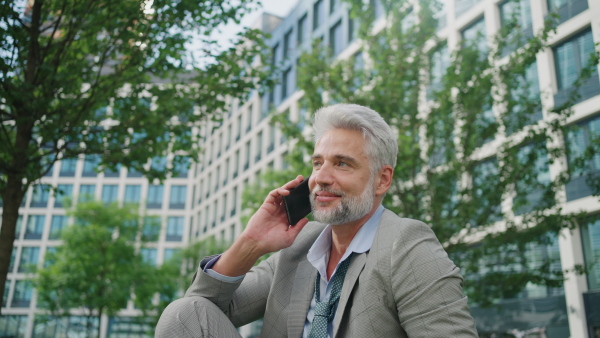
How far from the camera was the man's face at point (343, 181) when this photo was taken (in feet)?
10.0

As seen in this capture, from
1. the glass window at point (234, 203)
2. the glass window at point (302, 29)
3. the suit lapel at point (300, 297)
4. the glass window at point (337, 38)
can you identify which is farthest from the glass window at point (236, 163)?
the suit lapel at point (300, 297)

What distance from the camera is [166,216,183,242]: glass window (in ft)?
209

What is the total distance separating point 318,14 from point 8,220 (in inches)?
1337

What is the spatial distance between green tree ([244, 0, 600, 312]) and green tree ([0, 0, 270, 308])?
178 inches

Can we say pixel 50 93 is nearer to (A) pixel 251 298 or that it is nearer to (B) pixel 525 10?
(A) pixel 251 298

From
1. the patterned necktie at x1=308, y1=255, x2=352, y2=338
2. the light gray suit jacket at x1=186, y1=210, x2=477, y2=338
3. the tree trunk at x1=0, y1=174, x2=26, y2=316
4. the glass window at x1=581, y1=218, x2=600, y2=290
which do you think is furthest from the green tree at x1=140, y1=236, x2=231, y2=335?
the patterned necktie at x1=308, y1=255, x2=352, y2=338

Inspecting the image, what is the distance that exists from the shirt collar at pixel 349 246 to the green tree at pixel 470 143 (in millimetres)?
9554

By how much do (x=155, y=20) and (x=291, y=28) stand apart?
116ft

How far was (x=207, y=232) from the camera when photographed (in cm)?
5525

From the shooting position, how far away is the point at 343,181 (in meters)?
3.07

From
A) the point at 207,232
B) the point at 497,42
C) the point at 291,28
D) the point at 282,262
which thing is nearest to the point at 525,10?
the point at 497,42

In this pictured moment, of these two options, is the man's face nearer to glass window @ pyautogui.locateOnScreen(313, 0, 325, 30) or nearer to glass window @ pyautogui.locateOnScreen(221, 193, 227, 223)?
glass window @ pyautogui.locateOnScreen(313, 0, 325, 30)

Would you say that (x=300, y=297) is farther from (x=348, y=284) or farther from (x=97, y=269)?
(x=97, y=269)

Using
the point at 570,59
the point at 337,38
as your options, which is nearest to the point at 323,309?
the point at 570,59
